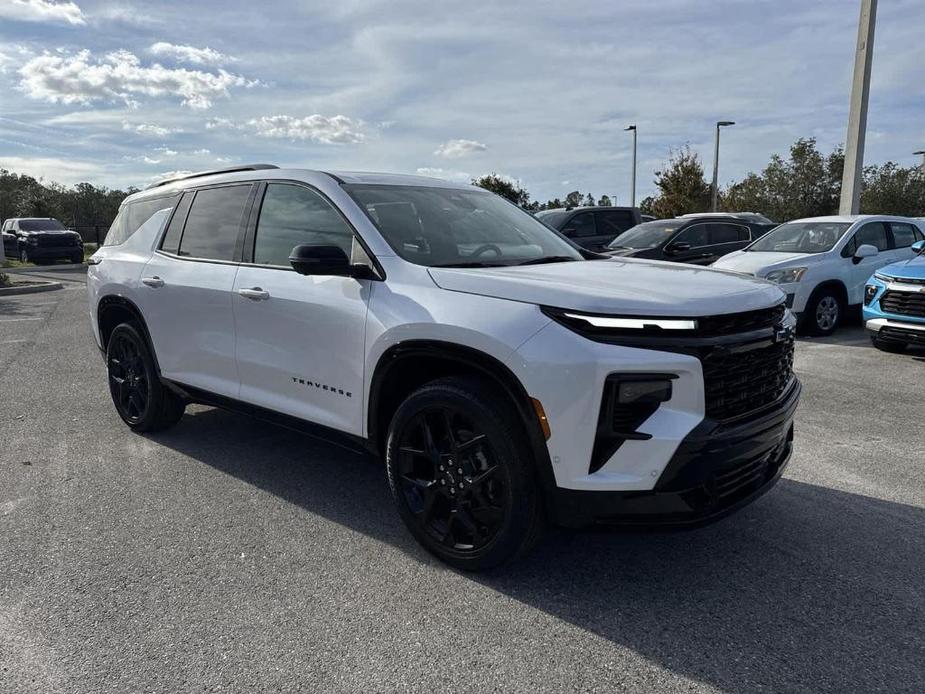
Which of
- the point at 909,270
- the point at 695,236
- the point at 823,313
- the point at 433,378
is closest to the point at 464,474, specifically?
the point at 433,378

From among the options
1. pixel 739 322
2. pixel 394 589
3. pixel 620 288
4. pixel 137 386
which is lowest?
pixel 394 589

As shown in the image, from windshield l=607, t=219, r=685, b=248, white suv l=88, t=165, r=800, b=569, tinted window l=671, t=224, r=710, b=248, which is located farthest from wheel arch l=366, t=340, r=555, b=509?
tinted window l=671, t=224, r=710, b=248

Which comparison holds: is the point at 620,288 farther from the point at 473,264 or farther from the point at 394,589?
the point at 394,589

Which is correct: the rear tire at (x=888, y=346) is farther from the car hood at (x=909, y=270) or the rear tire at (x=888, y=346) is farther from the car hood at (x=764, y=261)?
the car hood at (x=764, y=261)

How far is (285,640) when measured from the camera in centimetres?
264

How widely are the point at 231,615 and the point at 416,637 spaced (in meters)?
0.75

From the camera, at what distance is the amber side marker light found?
2705 millimetres

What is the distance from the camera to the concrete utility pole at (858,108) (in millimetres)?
14656

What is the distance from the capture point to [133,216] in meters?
5.39

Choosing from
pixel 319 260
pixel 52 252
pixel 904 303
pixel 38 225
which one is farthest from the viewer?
pixel 38 225

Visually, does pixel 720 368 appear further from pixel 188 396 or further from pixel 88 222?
pixel 88 222

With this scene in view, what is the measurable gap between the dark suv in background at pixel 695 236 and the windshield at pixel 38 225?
22563 millimetres

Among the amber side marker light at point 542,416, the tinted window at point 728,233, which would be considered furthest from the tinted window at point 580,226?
the amber side marker light at point 542,416

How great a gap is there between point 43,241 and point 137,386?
79.2ft
